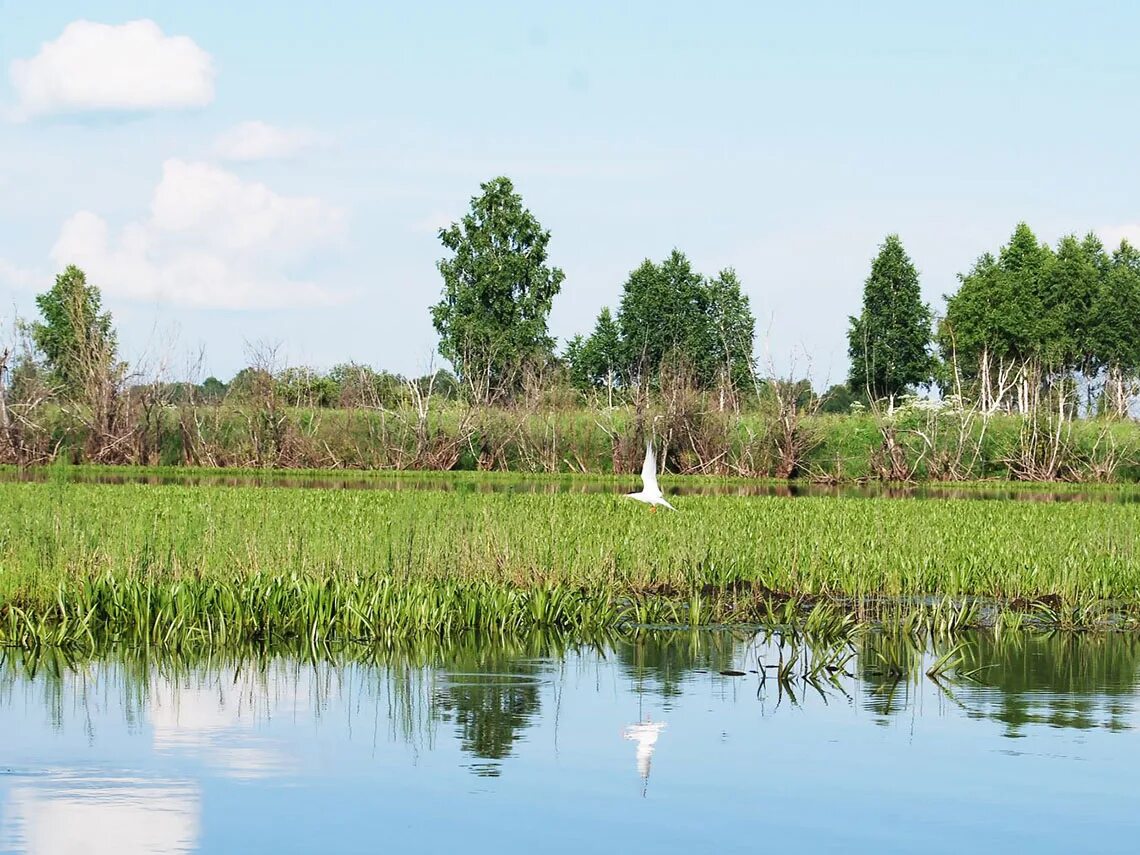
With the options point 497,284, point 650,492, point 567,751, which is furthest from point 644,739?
point 497,284

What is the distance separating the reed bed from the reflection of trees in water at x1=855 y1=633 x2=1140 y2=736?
0.61 metres

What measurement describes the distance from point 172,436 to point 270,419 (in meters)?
3.47

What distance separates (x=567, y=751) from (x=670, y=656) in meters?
3.52

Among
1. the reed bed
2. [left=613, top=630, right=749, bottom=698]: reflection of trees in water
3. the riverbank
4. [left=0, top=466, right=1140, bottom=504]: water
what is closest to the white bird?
the reed bed

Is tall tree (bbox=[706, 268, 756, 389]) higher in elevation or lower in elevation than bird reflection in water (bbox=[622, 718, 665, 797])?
higher

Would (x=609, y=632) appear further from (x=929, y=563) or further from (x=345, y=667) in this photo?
(x=929, y=563)

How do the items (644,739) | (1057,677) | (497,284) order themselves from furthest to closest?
(497,284) → (1057,677) → (644,739)

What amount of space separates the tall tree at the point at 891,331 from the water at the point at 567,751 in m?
57.8

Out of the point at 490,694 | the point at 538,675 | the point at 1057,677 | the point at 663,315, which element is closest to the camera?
the point at 490,694

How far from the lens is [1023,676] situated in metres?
11.7

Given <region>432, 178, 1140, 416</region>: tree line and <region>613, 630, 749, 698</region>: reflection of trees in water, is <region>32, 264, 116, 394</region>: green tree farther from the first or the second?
<region>613, 630, 749, 698</region>: reflection of trees in water

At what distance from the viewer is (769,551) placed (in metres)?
16.8

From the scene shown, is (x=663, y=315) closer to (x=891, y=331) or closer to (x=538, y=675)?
(x=891, y=331)

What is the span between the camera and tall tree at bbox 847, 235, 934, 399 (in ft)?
227
